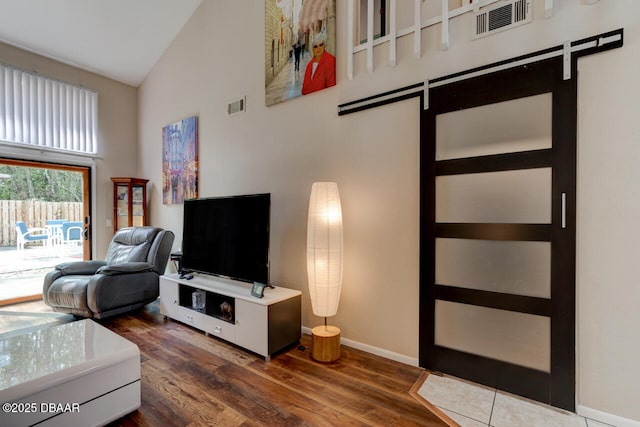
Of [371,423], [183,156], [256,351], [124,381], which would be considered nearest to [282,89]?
[183,156]

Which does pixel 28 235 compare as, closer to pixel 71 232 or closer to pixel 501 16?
pixel 71 232

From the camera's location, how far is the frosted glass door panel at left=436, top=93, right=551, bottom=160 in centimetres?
184

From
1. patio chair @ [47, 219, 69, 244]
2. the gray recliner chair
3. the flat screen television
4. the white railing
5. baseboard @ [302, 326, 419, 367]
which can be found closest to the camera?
the white railing

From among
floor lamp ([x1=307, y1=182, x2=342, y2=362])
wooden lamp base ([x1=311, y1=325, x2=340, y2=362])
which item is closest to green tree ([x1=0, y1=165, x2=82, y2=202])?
floor lamp ([x1=307, y1=182, x2=342, y2=362])

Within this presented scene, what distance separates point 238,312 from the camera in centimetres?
253

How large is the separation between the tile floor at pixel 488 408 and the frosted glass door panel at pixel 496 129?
5.26 ft

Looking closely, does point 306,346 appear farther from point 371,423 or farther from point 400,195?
point 400,195

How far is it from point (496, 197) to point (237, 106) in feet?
9.69

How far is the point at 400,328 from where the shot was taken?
7.72 ft

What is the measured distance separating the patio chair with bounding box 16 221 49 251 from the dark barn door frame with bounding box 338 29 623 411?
5.17 m

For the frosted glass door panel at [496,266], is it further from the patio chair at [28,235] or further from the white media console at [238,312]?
the patio chair at [28,235]

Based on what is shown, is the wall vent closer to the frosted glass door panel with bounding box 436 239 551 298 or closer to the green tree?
the frosted glass door panel with bounding box 436 239 551 298

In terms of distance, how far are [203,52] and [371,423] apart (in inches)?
178

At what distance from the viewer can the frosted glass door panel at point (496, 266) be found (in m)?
1.84
